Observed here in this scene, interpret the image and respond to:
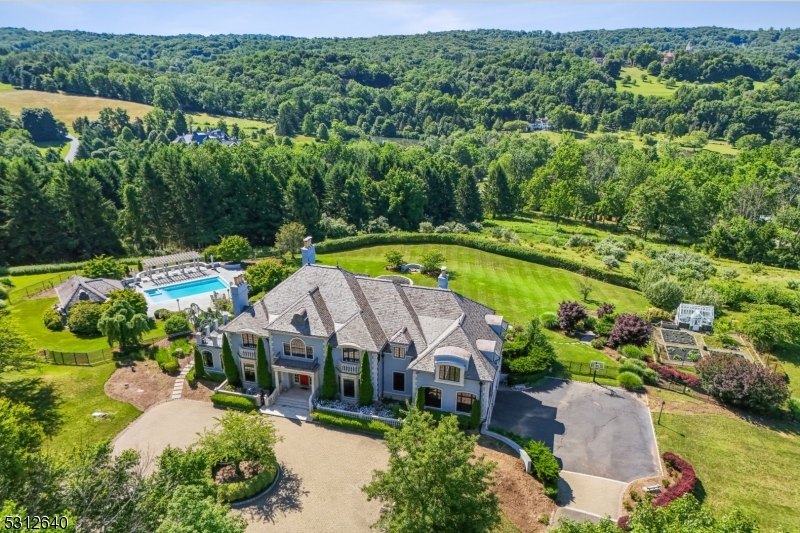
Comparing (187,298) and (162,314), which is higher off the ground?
(162,314)

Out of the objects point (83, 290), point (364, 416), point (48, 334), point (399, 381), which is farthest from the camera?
point (83, 290)

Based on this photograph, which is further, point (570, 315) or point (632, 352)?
point (570, 315)

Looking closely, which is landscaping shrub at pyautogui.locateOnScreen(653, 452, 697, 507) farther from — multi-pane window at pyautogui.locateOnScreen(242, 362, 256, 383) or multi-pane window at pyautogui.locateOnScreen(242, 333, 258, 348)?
multi-pane window at pyautogui.locateOnScreen(242, 333, 258, 348)

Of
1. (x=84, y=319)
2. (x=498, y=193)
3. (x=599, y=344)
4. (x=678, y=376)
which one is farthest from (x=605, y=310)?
(x=498, y=193)

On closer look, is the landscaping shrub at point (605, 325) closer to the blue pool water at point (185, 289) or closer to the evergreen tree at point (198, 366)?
the evergreen tree at point (198, 366)

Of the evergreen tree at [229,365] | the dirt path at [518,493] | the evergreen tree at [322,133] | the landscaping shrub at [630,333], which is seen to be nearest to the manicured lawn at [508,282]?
the landscaping shrub at [630,333]

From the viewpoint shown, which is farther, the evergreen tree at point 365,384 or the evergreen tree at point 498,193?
the evergreen tree at point 498,193

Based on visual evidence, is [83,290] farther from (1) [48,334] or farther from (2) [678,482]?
(2) [678,482]

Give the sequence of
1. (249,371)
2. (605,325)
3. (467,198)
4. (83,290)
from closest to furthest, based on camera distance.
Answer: (249,371), (605,325), (83,290), (467,198)
